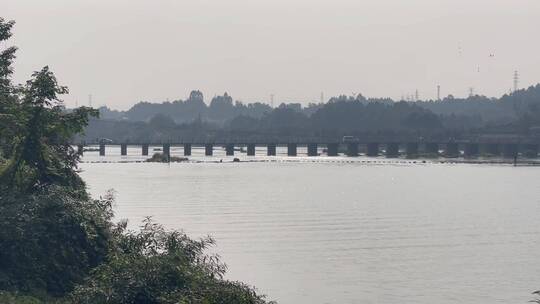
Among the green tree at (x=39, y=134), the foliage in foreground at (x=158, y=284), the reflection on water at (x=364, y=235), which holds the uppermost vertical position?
the green tree at (x=39, y=134)

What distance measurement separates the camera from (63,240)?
51.8 metres

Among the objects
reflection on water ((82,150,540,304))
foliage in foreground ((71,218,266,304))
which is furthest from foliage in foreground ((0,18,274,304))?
reflection on water ((82,150,540,304))

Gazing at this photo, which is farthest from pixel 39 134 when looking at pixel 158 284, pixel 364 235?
pixel 364 235

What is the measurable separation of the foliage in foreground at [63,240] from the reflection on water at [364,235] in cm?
1759

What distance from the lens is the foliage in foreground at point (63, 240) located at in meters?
42.2

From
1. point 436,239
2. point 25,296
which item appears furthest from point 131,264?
point 436,239

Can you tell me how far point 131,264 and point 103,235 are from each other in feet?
34.7

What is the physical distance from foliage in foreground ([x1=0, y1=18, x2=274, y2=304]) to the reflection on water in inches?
693

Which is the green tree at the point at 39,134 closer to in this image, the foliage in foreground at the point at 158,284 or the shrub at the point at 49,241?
Result: the shrub at the point at 49,241

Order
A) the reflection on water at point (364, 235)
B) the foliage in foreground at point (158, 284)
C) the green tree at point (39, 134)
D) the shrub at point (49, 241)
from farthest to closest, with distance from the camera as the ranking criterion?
the reflection on water at point (364, 235) < the green tree at point (39, 134) < the shrub at point (49, 241) < the foliage in foreground at point (158, 284)

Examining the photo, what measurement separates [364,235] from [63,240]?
55.4 meters

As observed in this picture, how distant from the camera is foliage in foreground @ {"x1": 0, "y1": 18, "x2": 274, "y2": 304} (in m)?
42.2

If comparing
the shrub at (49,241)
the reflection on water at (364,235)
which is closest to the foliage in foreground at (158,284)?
the shrub at (49,241)

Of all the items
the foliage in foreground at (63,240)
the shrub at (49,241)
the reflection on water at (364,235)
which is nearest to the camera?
the foliage in foreground at (63,240)
